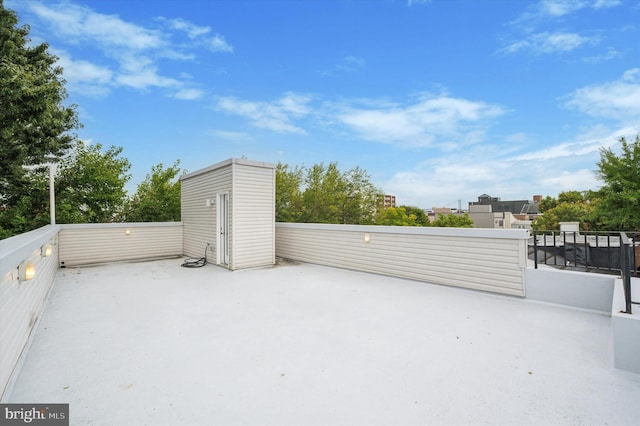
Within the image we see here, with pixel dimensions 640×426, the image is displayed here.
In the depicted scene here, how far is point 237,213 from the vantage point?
6.71 meters

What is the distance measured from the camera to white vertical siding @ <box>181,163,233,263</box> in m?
7.10

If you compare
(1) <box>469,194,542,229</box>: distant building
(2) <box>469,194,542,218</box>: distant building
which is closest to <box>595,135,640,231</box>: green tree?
(1) <box>469,194,542,229</box>: distant building

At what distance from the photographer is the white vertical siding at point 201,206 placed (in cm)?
710

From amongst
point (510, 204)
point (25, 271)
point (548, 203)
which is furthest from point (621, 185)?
point (510, 204)

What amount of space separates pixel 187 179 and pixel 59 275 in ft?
12.1

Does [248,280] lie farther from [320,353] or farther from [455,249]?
[455,249]

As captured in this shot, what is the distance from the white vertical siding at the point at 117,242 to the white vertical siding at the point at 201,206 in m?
0.48

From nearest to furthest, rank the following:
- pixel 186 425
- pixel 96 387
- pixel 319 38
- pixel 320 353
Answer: pixel 186 425, pixel 96 387, pixel 320 353, pixel 319 38

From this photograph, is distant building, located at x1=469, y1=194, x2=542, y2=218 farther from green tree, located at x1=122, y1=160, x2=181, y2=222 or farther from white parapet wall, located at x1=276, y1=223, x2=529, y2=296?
white parapet wall, located at x1=276, y1=223, x2=529, y2=296

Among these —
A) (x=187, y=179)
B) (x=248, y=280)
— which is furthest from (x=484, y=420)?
(x=187, y=179)

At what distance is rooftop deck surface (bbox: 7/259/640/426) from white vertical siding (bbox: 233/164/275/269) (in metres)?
2.41

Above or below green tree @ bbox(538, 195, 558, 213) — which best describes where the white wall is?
below

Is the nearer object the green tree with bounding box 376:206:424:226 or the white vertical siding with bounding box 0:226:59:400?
the white vertical siding with bounding box 0:226:59:400

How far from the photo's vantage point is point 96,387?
83.1 inches
